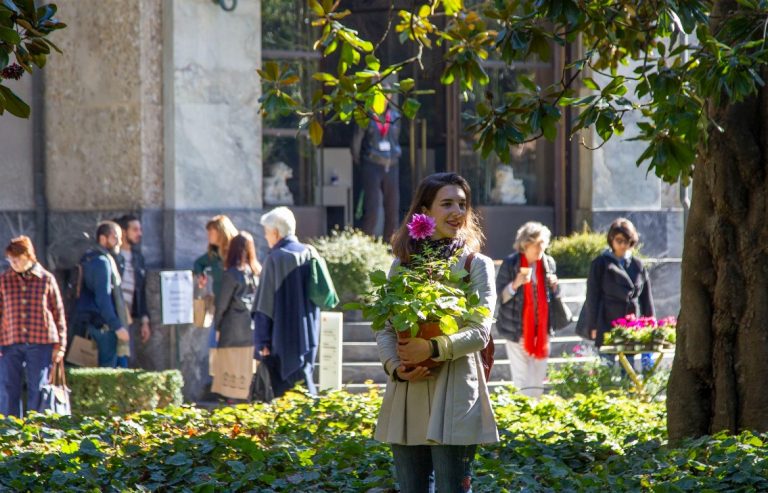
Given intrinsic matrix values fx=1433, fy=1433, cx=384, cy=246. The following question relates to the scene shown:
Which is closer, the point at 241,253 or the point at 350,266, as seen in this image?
the point at 241,253

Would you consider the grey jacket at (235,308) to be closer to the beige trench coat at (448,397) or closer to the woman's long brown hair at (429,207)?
the woman's long brown hair at (429,207)

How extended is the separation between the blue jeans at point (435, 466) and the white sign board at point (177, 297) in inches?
291

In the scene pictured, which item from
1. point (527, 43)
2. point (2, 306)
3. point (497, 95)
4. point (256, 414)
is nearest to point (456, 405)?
point (527, 43)

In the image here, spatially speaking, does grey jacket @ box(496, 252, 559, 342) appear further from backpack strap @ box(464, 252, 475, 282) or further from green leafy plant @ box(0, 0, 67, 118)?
green leafy plant @ box(0, 0, 67, 118)

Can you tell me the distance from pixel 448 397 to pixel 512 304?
642cm

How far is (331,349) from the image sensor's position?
12.4m

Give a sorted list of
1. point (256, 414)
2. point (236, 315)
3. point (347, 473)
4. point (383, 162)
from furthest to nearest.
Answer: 1. point (383, 162)
2. point (236, 315)
3. point (256, 414)
4. point (347, 473)

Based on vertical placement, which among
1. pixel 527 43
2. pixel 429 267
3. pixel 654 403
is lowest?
pixel 654 403

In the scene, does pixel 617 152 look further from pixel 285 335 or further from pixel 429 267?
pixel 429 267

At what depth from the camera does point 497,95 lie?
1841 cm

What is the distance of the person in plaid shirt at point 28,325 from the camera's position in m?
11.7

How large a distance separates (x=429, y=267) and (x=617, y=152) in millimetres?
11861

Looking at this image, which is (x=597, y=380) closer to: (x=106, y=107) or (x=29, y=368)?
(x=29, y=368)

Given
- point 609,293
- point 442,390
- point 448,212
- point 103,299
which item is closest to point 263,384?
point 103,299
